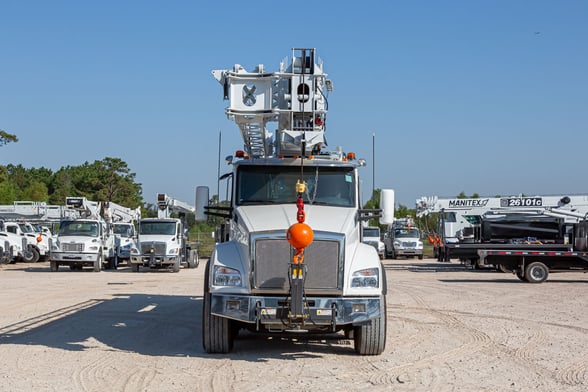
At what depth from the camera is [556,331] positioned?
12.5m

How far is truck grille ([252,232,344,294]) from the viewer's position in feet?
30.4

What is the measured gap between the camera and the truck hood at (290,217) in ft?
32.2

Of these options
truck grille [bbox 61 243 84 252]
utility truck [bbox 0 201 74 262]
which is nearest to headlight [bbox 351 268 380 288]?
truck grille [bbox 61 243 84 252]

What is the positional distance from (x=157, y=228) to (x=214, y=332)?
23088mm

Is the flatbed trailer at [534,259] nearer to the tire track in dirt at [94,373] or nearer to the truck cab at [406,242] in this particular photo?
the tire track in dirt at [94,373]

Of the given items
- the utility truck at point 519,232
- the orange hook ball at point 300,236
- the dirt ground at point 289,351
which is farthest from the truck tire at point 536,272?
the orange hook ball at point 300,236

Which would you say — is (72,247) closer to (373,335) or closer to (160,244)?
(160,244)

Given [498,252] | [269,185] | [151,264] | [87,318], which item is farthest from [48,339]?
[151,264]

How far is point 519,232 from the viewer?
28016mm

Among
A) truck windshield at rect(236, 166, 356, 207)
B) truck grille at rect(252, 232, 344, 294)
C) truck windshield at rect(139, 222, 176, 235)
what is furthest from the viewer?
truck windshield at rect(139, 222, 176, 235)

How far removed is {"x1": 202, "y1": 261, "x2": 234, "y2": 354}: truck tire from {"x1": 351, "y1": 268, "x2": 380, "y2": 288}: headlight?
173cm

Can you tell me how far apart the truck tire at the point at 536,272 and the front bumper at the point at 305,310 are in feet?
53.6

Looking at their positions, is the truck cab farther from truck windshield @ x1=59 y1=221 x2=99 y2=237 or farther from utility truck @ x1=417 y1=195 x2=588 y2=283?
truck windshield @ x1=59 y1=221 x2=99 y2=237

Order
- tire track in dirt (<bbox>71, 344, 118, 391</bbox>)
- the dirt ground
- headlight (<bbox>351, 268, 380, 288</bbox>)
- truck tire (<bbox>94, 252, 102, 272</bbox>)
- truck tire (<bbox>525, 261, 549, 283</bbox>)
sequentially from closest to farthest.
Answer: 1. tire track in dirt (<bbox>71, 344, 118, 391</bbox>)
2. the dirt ground
3. headlight (<bbox>351, 268, 380, 288</bbox>)
4. truck tire (<bbox>525, 261, 549, 283</bbox>)
5. truck tire (<bbox>94, 252, 102, 272</bbox>)
